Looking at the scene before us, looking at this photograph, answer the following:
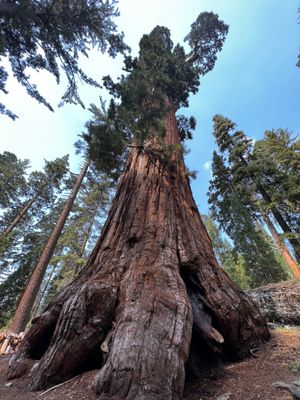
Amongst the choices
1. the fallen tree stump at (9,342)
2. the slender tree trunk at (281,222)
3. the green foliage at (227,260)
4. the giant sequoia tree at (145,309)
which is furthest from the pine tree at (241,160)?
the fallen tree stump at (9,342)

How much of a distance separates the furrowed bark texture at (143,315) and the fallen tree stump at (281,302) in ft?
9.55

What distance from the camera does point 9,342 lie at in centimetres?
726

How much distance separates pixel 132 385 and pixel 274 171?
16294 millimetres

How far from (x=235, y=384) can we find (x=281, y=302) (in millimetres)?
4879

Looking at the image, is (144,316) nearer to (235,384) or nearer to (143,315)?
(143,315)

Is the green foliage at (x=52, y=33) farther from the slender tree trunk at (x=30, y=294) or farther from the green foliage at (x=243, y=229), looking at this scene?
the green foliage at (x=243, y=229)

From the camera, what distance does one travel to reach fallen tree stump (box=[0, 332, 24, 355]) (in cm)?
696

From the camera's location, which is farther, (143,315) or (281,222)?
(281,222)

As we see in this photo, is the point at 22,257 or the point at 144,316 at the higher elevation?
the point at 22,257

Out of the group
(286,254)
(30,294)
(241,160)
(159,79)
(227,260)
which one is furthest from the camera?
(227,260)

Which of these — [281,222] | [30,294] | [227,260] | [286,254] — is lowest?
[30,294]

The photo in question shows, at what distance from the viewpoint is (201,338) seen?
2.83m

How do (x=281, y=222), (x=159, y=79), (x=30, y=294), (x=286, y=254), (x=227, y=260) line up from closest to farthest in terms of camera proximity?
1. (x=159, y=79)
2. (x=30, y=294)
3. (x=286, y=254)
4. (x=281, y=222)
5. (x=227, y=260)

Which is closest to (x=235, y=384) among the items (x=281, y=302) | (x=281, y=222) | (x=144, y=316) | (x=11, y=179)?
(x=144, y=316)
